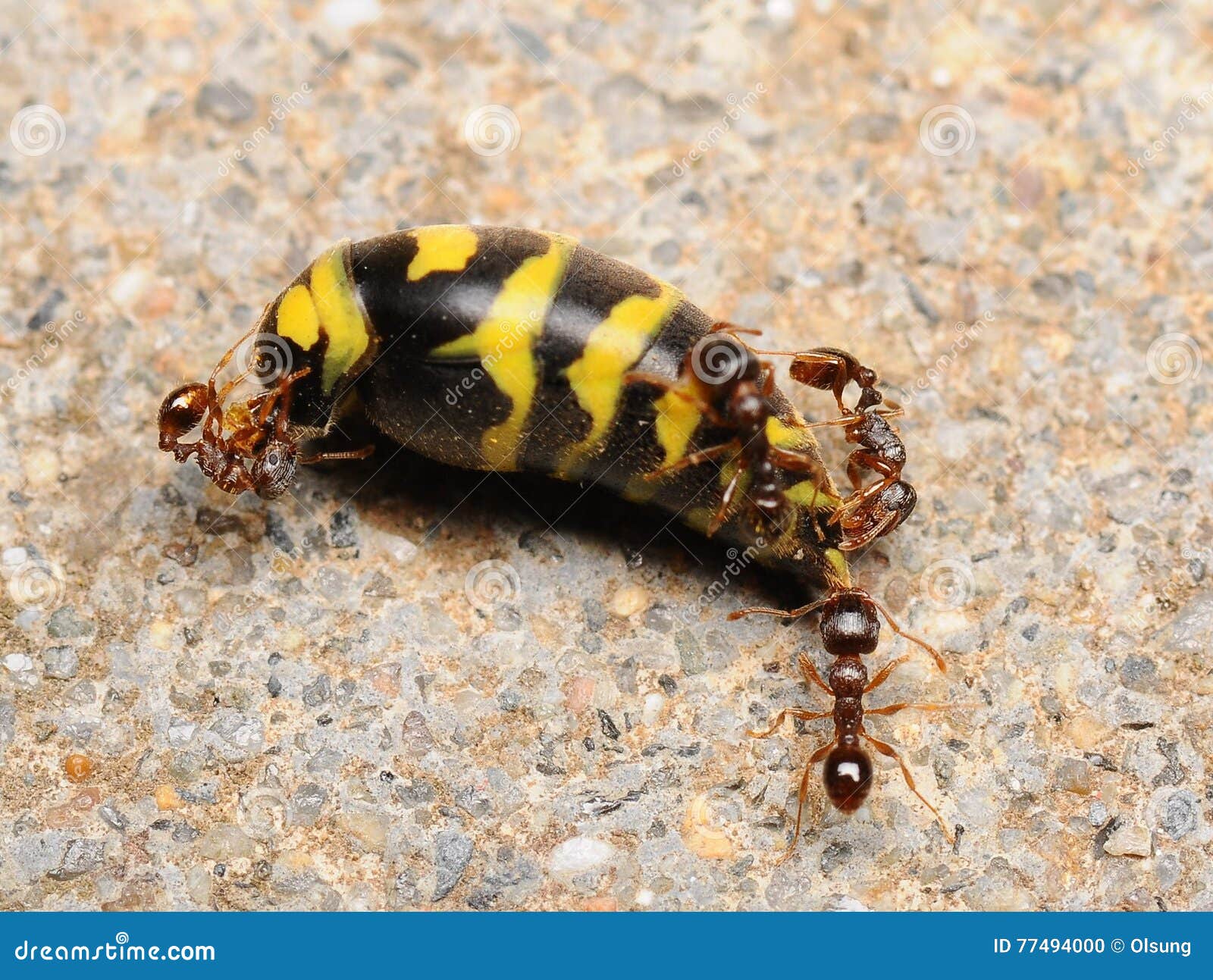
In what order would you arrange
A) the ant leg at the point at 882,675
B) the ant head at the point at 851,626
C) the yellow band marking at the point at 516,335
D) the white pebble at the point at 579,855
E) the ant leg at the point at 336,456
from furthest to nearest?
the ant leg at the point at 336,456, the ant leg at the point at 882,675, the ant head at the point at 851,626, the white pebble at the point at 579,855, the yellow band marking at the point at 516,335

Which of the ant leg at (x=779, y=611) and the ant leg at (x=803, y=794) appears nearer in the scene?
the ant leg at (x=803, y=794)

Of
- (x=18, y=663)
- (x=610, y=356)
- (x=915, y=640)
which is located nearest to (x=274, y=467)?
(x=18, y=663)

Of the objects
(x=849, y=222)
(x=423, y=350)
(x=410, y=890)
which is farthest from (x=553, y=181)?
(x=410, y=890)

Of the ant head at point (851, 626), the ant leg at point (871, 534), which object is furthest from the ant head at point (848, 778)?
the ant leg at point (871, 534)

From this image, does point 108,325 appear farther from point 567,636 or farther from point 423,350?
point 567,636

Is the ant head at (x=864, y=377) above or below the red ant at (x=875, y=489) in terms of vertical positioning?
above

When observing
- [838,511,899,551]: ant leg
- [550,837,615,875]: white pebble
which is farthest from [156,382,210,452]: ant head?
[838,511,899,551]: ant leg

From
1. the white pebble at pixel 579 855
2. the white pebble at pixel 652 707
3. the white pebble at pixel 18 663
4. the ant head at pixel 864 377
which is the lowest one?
the white pebble at pixel 579 855

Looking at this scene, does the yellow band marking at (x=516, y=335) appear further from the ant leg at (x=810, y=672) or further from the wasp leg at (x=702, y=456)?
the ant leg at (x=810, y=672)
